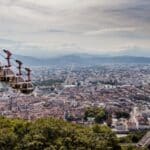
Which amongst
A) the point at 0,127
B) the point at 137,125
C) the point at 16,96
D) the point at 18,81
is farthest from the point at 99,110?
the point at 18,81

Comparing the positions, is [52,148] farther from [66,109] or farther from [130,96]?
[130,96]

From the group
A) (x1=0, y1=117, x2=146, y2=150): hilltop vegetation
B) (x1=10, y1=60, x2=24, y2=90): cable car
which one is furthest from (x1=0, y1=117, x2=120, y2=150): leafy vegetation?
(x1=10, y1=60, x2=24, y2=90): cable car

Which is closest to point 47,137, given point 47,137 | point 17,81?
point 47,137

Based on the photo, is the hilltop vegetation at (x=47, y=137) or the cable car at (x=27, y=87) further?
the hilltop vegetation at (x=47, y=137)

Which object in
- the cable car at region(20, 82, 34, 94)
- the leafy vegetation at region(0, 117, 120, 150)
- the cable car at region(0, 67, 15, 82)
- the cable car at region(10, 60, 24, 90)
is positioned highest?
the cable car at region(0, 67, 15, 82)

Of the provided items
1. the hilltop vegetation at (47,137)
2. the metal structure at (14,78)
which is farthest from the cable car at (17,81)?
the hilltop vegetation at (47,137)

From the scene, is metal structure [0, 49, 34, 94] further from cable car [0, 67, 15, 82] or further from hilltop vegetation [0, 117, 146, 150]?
hilltop vegetation [0, 117, 146, 150]

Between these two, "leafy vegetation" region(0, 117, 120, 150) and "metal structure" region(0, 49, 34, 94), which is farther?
"leafy vegetation" region(0, 117, 120, 150)

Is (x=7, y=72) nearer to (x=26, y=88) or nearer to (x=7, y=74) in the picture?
(x=7, y=74)

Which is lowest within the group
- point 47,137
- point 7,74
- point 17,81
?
point 47,137

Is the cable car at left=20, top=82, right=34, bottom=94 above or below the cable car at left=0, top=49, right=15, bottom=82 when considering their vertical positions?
below

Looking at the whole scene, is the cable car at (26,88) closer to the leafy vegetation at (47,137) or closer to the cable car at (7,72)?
the cable car at (7,72)
